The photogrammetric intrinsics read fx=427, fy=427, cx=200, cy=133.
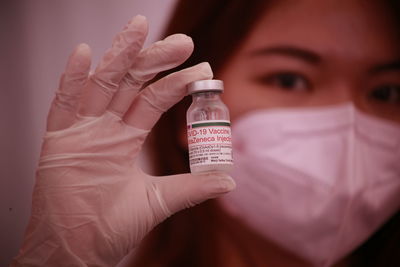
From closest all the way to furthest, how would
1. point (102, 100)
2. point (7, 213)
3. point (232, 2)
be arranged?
1. point (102, 100)
2. point (7, 213)
3. point (232, 2)

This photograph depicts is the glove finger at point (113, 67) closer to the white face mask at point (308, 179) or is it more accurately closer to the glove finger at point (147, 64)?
the glove finger at point (147, 64)

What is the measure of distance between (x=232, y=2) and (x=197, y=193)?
661 mm

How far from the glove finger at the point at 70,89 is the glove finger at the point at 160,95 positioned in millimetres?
154

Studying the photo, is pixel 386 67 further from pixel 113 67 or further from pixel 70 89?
pixel 70 89

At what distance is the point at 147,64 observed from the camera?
112 centimetres

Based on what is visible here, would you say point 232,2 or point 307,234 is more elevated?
point 232,2

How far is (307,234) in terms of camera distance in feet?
4.55

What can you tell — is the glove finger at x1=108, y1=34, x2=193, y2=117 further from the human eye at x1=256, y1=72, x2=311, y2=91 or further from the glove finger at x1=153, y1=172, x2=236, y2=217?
the human eye at x1=256, y1=72, x2=311, y2=91

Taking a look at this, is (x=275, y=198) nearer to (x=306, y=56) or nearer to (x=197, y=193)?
(x=197, y=193)

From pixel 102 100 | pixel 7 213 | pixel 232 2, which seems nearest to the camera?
pixel 102 100

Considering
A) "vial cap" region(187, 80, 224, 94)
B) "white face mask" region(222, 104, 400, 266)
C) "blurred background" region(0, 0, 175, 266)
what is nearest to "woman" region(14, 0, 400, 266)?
"white face mask" region(222, 104, 400, 266)

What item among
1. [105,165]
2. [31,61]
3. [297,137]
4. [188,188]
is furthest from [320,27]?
[31,61]

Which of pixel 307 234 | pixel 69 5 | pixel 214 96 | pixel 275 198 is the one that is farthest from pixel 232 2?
pixel 307 234

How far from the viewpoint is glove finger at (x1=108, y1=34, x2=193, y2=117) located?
111cm
